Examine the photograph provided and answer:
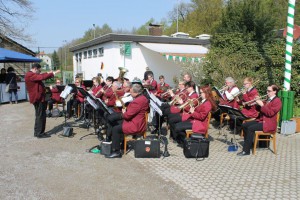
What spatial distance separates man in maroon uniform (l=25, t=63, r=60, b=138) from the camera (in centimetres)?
825

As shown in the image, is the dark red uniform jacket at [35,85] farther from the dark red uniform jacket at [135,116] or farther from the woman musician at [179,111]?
the woman musician at [179,111]

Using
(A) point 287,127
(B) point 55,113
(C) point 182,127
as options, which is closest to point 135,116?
(C) point 182,127

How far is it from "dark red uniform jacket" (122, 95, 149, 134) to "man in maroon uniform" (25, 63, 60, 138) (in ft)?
9.83

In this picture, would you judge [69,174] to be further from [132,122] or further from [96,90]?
[96,90]

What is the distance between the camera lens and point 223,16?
14.5m

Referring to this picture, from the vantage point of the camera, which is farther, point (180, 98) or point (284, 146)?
point (180, 98)

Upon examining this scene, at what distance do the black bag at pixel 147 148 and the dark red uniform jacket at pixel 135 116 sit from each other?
30 cm

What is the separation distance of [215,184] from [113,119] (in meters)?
2.88

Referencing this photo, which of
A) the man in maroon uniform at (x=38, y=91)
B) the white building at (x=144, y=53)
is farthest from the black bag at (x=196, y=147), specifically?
the white building at (x=144, y=53)

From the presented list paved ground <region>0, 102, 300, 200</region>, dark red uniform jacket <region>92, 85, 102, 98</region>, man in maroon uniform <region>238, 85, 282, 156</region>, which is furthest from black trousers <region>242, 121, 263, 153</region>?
dark red uniform jacket <region>92, 85, 102, 98</region>

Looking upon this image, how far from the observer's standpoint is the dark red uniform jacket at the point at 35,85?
8.23 m

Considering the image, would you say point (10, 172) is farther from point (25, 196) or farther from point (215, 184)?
point (215, 184)

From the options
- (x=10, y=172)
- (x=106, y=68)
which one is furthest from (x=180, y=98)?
(x=106, y=68)

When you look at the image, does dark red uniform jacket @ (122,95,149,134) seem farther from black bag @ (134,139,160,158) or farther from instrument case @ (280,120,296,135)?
instrument case @ (280,120,296,135)
